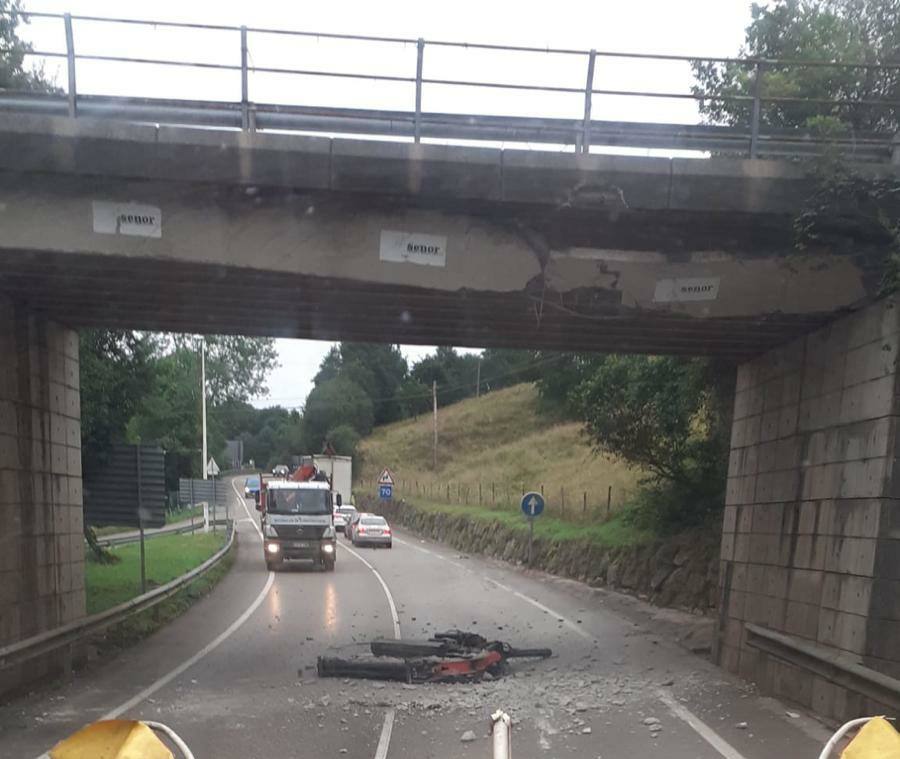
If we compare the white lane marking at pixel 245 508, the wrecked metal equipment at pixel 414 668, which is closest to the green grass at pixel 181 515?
the white lane marking at pixel 245 508

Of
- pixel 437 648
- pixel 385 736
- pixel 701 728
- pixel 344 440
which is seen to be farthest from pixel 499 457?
pixel 385 736

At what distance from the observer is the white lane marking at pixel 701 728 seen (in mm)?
7285

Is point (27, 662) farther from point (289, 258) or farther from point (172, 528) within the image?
point (172, 528)

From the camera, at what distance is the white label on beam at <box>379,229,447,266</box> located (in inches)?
359

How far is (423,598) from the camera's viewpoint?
20516mm

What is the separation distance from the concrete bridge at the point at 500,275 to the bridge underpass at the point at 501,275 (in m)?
0.02

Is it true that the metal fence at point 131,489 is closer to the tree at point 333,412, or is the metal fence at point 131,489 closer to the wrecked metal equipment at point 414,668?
the wrecked metal equipment at point 414,668

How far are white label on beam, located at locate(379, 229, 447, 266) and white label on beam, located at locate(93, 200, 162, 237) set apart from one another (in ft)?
7.43

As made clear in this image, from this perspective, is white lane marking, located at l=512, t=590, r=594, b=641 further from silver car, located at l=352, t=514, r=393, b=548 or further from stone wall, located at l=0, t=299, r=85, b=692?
silver car, located at l=352, t=514, r=393, b=548

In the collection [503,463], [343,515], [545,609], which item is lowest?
[545,609]

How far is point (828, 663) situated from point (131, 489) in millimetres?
11603

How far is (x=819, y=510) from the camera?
956 cm

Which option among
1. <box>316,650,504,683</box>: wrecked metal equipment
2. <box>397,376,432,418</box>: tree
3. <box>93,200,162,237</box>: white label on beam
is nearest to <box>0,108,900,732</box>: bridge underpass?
<box>93,200,162,237</box>: white label on beam

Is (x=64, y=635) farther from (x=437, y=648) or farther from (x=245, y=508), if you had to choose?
(x=245, y=508)
